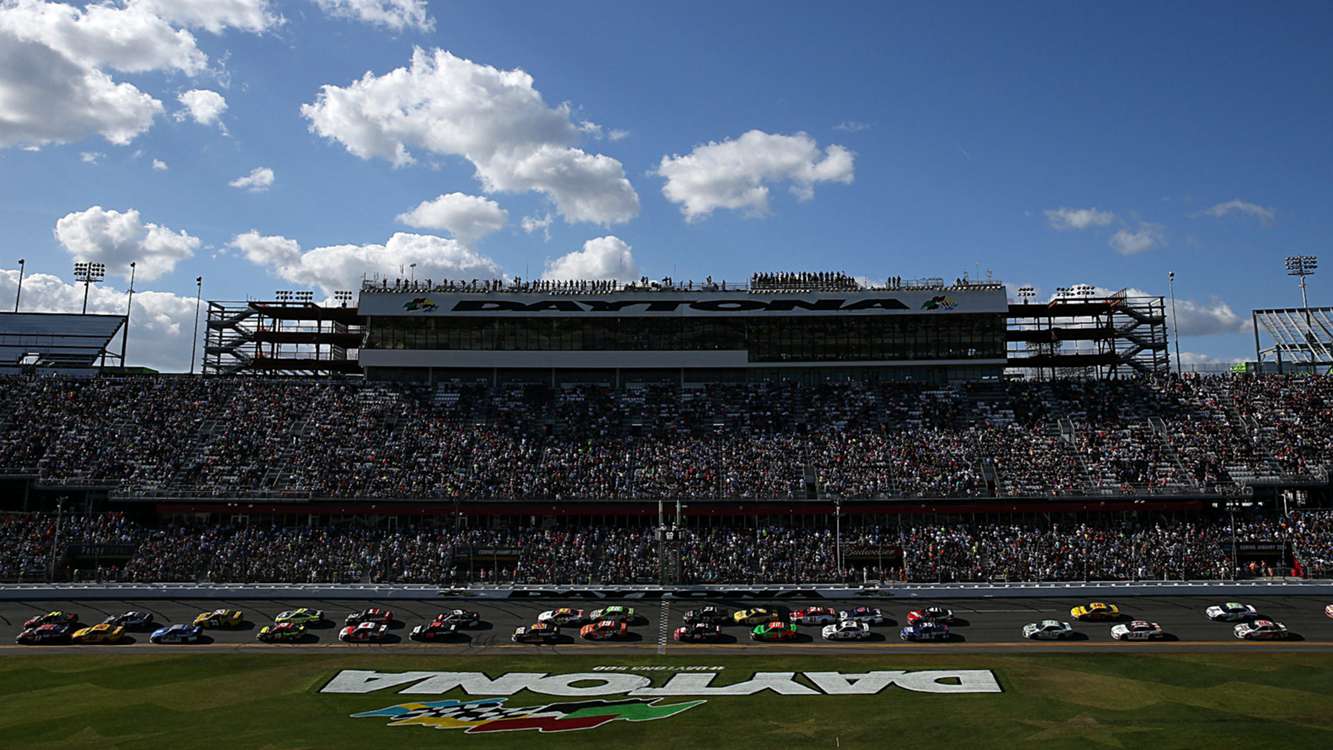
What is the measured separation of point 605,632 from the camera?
59.4 meters

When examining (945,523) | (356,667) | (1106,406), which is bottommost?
(356,667)

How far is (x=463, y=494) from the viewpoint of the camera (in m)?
83.3

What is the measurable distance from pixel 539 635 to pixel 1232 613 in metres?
44.7

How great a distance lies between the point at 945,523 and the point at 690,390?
1303 inches

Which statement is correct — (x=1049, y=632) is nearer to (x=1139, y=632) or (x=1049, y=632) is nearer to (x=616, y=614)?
(x=1139, y=632)

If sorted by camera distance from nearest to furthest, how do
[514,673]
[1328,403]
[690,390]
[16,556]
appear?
1. [514,673]
2. [16,556]
3. [1328,403]
4. [690,390]

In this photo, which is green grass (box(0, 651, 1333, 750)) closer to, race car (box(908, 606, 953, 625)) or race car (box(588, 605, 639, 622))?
race car (box(908, 606, 953, 625))

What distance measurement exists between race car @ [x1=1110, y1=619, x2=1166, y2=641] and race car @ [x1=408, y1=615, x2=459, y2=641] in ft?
137

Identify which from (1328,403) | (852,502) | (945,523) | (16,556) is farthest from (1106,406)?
(16,556)

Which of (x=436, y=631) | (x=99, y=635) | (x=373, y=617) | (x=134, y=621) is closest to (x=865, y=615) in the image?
(x=436, y=631)

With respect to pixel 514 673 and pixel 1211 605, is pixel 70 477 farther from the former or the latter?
pixel 1211 605

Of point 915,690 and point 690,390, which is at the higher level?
point 690,390

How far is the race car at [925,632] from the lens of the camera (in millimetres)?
57656

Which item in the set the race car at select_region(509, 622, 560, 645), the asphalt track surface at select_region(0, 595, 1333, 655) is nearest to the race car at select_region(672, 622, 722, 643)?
the asphalt track surface at select_region(0, 595, 1333, 655)
